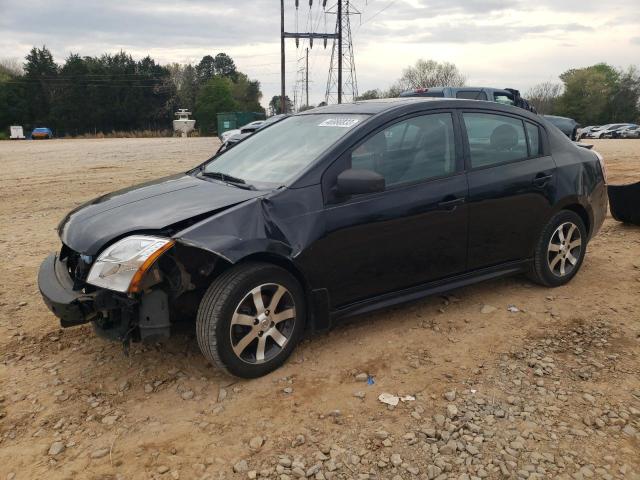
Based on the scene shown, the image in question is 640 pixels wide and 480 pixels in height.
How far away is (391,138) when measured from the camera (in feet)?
12.1

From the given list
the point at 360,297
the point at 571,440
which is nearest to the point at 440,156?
the point at 360,297

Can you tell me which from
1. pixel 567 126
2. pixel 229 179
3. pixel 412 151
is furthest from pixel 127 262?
pixel 567 126

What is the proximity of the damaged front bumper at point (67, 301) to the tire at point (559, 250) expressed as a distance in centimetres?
349

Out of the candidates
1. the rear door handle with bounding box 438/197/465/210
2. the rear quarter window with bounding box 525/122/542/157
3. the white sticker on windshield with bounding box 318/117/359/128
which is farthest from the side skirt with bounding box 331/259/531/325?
the white sticker on windshield with bounding box 318/117/359/128

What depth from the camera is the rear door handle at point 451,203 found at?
Answer: 149 inches

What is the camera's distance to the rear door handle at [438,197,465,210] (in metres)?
3.77

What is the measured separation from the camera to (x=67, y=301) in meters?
2.94

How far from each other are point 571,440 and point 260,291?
5.98ft

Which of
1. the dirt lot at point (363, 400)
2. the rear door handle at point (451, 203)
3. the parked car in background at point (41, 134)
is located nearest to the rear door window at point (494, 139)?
the rear door handle at point (451, 203)

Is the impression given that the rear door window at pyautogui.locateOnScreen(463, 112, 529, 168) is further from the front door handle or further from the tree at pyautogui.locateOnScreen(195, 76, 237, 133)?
the tree at pyautogui.locateOnScreen(195, 76, 237, 133)

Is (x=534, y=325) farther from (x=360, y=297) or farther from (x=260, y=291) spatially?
(x=260, y=291)

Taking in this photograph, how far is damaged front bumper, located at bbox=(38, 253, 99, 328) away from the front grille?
0.16 feet

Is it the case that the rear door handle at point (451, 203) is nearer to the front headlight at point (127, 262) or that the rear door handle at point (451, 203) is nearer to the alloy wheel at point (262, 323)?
the alloy wheel at point (262, 323)

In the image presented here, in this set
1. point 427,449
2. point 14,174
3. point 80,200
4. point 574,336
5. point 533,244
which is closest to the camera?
point 427,449
